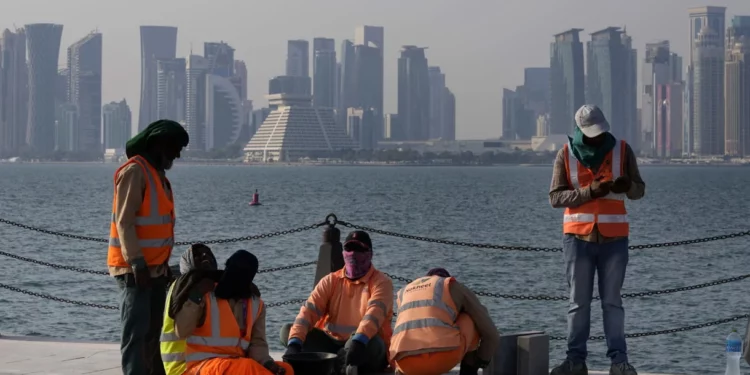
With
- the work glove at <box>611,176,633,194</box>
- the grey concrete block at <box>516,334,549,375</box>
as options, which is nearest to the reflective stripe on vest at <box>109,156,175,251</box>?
the grey concrete block at <box>516,334,549,375</box>

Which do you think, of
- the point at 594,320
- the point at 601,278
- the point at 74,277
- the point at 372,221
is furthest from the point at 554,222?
the point at 601,278

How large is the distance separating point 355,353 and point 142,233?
1.85 metres

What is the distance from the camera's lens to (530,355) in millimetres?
9453

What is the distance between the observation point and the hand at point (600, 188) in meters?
9.66

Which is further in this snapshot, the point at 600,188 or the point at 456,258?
the point at 456,258

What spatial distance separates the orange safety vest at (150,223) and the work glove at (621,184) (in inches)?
128

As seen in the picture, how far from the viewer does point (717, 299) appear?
1158 inches

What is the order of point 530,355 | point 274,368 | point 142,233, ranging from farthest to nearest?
point 530,355, point 142,233, point 274,368

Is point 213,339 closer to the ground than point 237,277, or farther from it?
closer to the ground

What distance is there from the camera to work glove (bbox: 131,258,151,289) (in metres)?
8.54

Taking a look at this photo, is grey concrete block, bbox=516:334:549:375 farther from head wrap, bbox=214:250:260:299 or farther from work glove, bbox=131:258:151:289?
work glove, bbox=131:258:151:289

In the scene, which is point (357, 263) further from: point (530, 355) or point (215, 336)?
point (215, 336)

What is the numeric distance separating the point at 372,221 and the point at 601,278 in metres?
57.8

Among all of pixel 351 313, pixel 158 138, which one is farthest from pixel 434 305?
pixel 158 138
